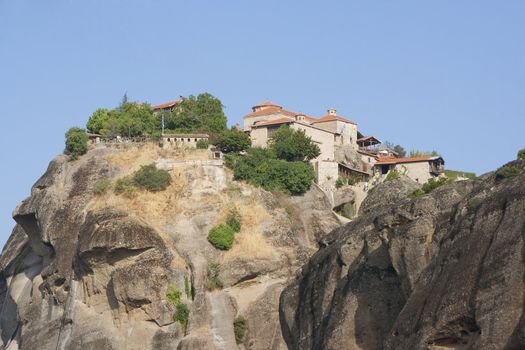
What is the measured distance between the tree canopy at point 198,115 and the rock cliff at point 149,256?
26.1ft

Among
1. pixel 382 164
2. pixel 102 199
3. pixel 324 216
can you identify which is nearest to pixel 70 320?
pixel 102 199

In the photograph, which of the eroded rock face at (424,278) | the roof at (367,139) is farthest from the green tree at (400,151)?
the eroded rock face at (424,278)

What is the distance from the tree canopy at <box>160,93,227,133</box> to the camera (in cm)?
11675

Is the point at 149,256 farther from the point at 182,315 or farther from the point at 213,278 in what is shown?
the point at 182,315

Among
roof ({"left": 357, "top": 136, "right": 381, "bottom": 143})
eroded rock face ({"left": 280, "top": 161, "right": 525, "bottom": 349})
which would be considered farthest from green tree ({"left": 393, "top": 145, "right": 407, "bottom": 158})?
eroded rock face ({"left": 280, "top": 161, "right": 525, "bottom": 349})

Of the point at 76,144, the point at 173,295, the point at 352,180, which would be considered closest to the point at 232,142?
the point at 352,180

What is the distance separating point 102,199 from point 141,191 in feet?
9.45

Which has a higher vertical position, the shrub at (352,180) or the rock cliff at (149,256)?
the shrub at (352,180)

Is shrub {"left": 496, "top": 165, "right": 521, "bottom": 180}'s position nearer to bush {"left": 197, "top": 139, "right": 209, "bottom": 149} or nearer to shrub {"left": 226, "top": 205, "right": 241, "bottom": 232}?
shrub {"left": 226, "top": 205, "right": 241, "bottom": 232}

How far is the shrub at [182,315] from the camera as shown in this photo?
94.7m

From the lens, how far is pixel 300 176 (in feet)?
352

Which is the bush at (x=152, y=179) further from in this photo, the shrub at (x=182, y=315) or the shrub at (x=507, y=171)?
the shrub at (x=507, y=171)

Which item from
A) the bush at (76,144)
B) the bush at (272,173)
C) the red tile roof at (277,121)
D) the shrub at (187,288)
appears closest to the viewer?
the shrub at (187,288)

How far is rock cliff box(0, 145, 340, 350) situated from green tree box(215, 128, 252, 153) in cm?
326
